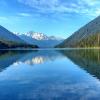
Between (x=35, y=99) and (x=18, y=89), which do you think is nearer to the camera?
(x=35, y=99)

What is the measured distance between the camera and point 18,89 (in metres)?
30.4

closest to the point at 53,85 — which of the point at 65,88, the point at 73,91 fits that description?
the point at 65,88

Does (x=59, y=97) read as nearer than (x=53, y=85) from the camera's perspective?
Yes

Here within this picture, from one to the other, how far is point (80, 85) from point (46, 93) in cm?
616

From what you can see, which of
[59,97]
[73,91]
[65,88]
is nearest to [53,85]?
[65,88]

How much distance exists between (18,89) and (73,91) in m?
6.10

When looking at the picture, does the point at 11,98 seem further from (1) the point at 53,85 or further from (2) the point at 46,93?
(1) the point at 53,85

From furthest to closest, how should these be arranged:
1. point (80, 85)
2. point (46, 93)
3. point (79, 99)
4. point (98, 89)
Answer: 1. point (80, 85)
2. point (98, 89)
3. point (46, 93)
4. point (79, 99)

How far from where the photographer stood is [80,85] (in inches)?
1283

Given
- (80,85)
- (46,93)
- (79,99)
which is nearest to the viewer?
(79,99)

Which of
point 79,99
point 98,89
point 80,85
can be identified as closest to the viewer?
point 79,99

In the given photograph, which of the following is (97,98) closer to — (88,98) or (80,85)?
(88,98)

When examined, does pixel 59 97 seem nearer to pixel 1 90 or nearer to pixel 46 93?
pixel 46 93

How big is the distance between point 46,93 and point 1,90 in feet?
17.3
